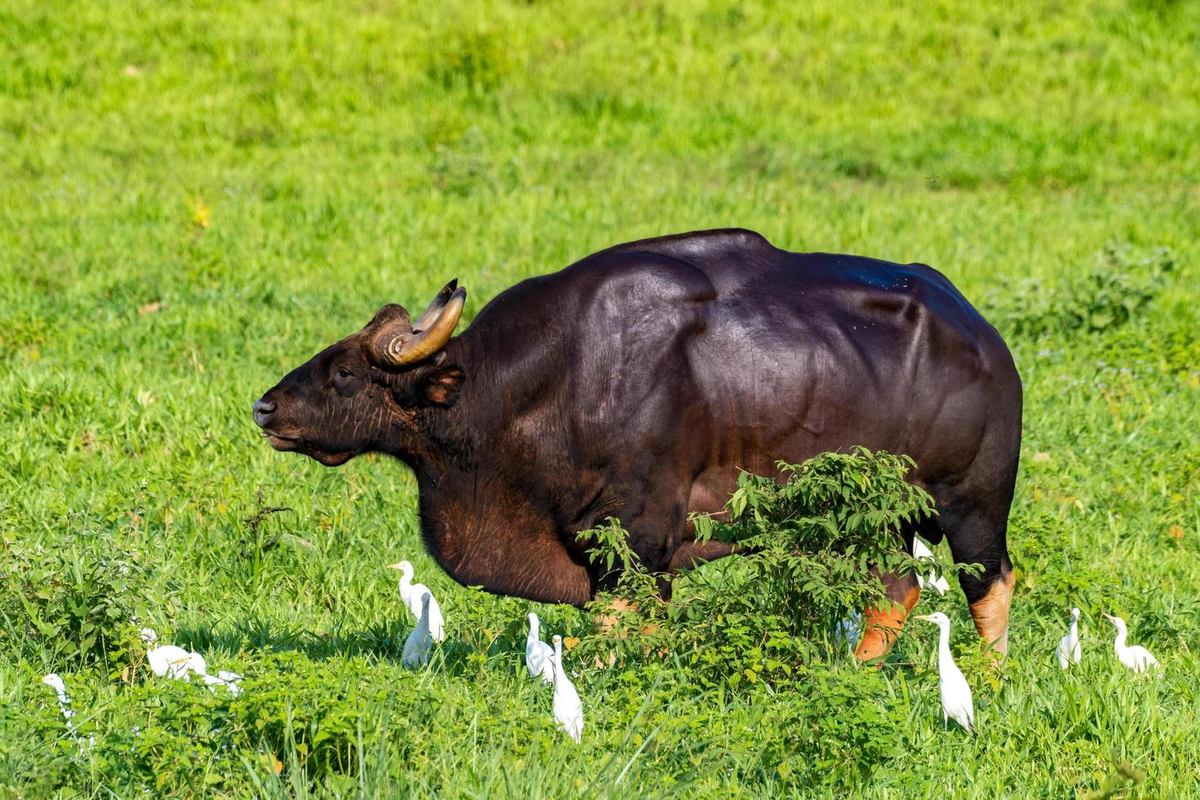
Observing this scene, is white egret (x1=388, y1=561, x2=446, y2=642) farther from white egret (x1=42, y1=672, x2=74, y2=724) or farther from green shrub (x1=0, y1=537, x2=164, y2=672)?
white egret (x1=42, y1=672, x2=74, y2=724)

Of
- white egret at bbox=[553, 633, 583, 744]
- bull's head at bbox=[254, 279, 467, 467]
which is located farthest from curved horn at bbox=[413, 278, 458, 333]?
white egret at bbox=[553, 633, 583, 744]

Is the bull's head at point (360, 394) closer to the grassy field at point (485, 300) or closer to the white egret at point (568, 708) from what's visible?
the grassy field at point (485, 300)

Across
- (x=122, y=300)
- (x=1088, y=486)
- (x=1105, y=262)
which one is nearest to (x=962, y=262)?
(x=1105, y=262)

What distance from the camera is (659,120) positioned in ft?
49.6

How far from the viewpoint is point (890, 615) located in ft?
17.2

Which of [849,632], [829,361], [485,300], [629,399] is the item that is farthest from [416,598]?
[485,300]

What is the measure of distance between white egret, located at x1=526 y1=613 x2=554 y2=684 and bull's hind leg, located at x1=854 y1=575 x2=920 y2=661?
1.14m

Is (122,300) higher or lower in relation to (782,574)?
lower

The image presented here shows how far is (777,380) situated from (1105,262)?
5990mm

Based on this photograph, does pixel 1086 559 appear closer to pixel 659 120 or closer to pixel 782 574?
pixel 782 574

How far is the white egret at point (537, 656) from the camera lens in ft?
14.3

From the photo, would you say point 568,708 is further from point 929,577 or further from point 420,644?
point 929,577

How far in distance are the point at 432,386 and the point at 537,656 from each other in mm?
1004

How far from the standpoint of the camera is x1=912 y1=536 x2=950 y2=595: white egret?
479 cm
